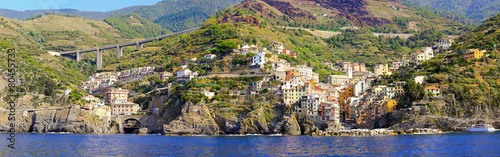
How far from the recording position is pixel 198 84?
97.3m

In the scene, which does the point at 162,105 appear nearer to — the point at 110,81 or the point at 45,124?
the point at 45,124

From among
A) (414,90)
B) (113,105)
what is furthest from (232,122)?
(113,105)

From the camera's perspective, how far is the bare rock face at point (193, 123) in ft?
285

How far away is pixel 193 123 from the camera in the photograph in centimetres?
8731

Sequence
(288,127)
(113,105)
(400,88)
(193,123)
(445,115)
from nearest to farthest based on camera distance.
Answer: (445,115), (288,127), (193,123), (400,88), (113,105)

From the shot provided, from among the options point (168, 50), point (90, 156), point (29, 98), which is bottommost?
point (90, 156)

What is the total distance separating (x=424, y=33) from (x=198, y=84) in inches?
4173

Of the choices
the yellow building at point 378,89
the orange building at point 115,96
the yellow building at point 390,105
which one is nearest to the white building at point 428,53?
the yellow building at point 378,89

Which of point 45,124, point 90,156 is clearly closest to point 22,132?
point 45,124

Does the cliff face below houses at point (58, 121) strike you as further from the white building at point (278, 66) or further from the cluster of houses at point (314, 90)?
the white building at point (278, 66)

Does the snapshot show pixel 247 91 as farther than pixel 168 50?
No

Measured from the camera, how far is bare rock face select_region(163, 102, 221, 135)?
86812mm

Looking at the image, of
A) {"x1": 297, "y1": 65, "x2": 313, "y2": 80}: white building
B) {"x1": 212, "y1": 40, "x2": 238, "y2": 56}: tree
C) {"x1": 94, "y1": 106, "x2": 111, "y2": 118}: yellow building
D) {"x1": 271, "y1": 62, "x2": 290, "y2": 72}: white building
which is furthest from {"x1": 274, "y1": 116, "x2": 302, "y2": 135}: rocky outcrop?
{"x1": 212, "y1": 40, "x2": 238, "y2": 56}: tree

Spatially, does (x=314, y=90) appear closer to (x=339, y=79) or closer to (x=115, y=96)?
(x=339, y=79)
